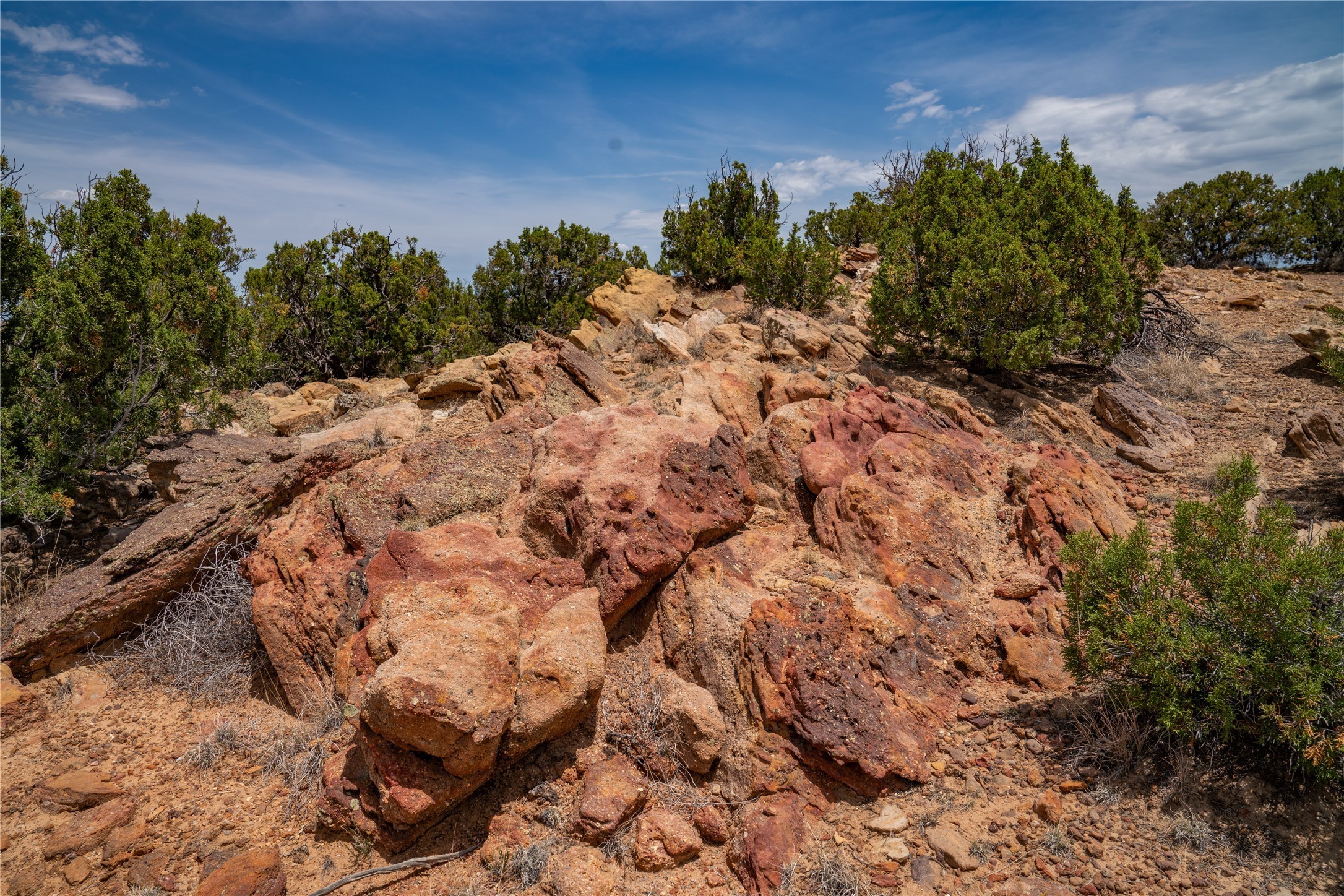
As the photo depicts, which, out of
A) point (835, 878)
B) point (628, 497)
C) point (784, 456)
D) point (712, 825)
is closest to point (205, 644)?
point (628, 497)

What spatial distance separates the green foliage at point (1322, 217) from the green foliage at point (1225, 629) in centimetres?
1863

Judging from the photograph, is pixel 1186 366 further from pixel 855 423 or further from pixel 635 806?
pixel 635 806

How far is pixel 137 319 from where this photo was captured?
9.04 metres

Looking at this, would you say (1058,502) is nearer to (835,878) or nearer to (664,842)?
(835,878)

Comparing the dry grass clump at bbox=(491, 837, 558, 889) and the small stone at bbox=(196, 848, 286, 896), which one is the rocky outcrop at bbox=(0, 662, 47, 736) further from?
the dry grass clump at bbox=(491, 837, 558, 889)

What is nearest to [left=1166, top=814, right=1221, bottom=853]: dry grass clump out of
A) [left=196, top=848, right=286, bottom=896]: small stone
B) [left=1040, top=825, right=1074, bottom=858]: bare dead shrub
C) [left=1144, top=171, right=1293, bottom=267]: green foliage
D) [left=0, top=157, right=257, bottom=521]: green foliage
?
[left=1040, top=825, right=1074, bottom=858]: bare dead shrub

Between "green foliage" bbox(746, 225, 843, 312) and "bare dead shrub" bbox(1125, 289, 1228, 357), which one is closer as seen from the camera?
"bare dead shrub" bbox(1125, 289, 1228, 357)

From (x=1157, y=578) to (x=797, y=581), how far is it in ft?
7.80

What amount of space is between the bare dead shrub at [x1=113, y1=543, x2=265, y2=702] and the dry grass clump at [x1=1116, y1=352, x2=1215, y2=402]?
11513 millimetres

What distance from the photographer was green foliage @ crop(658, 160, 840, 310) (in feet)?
44.1

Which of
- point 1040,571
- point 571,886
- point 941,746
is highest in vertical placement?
point 1040,571

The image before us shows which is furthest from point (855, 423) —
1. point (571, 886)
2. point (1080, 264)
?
point (1080, 264)

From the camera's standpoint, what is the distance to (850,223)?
1927 centimetres

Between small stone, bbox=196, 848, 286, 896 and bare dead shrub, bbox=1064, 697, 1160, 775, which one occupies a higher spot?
bare dead shrub, bbox=1064, 697, 1160, 775
